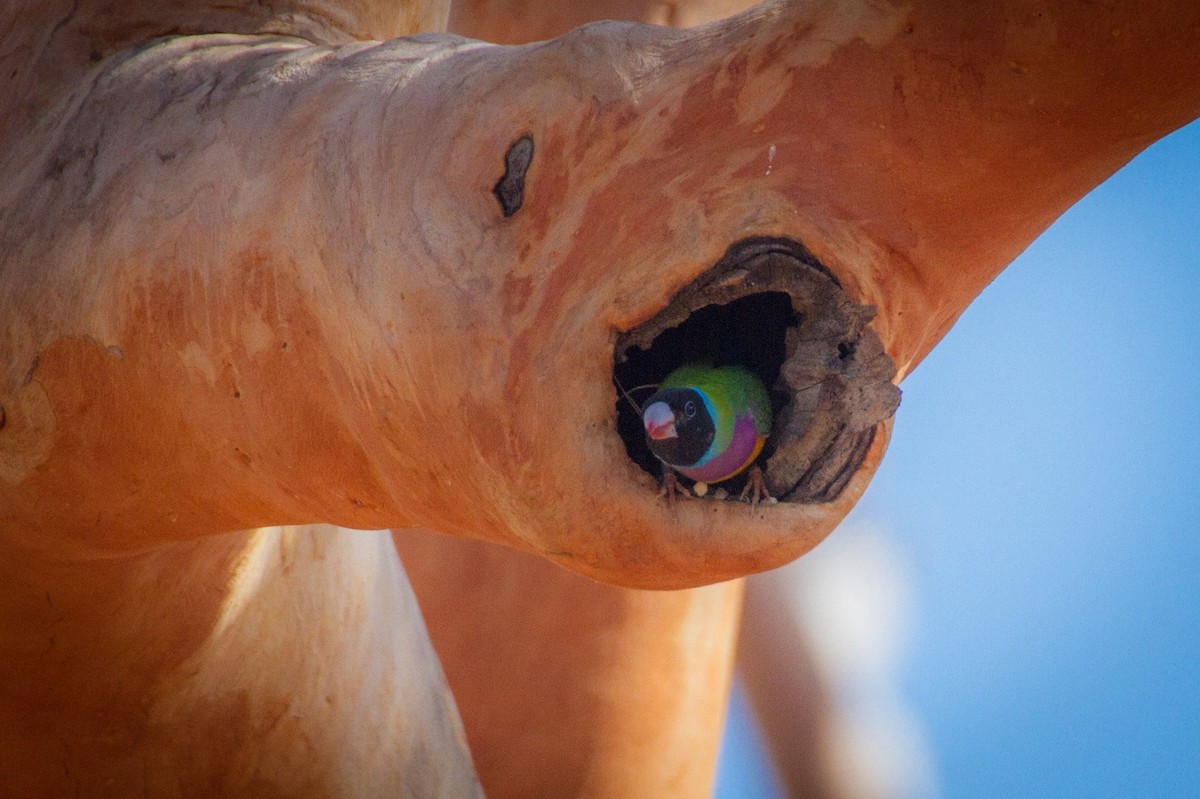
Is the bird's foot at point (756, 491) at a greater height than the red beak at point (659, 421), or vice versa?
the bird's foot at point (756, 491)

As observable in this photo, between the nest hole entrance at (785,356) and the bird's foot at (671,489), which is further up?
the nest hole entrance at (785,356)

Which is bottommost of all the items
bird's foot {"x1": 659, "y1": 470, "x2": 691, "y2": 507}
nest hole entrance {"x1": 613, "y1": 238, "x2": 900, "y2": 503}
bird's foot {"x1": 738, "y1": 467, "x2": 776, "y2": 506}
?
bird's foot {"x1": 659, "y1": 470, "x2": 691, "y2": 507}

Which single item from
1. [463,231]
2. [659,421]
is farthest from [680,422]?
[463,231]

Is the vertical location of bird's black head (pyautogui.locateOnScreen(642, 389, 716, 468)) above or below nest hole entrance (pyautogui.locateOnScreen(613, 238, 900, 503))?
below

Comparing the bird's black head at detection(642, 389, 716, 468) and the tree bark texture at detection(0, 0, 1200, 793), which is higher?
the tree bark texture at detection(0, 0, 1200, 793)

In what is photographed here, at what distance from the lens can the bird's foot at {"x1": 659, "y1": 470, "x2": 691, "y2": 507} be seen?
1.01 m

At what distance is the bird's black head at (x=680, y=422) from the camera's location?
3.16 feet

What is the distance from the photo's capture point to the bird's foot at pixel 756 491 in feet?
3.35

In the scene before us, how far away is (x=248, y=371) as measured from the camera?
50.2 inches

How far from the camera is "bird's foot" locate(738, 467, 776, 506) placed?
3.35ft

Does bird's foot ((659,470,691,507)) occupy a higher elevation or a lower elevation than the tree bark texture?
lower

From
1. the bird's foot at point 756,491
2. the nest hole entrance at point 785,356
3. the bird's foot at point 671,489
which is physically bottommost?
the bird's foot at point 671,489

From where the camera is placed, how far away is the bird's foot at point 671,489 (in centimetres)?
101

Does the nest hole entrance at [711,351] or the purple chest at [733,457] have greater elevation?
the nest hole entrance at [711,351]
